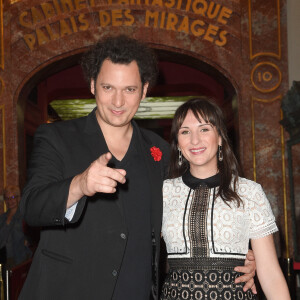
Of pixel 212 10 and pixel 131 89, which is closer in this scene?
pixel 131 89

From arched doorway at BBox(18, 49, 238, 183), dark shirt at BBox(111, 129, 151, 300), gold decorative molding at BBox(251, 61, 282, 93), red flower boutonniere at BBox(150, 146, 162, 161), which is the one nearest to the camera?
dark shirt at BBox(111, 129, 151, 300)

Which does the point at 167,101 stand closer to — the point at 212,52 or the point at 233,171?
the point at 212,52

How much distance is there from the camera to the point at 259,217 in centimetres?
196

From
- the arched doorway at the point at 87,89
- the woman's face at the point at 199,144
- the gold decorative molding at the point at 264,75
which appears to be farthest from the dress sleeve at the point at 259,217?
the arched doorway at the point at 87,89

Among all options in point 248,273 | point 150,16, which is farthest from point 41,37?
point 248,273

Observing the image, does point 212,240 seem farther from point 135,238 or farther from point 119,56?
point 119,56

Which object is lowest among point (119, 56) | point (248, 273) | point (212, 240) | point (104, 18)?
point (248, 273)

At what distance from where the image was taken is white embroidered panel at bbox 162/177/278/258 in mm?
1953

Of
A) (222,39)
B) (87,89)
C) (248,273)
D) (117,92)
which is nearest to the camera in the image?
(248,273)

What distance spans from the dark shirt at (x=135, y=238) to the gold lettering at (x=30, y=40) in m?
4.49

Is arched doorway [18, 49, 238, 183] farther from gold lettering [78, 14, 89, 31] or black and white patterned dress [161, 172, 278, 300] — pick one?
black and white patterned dress [161, 172, 278, 300]

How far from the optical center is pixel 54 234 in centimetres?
183

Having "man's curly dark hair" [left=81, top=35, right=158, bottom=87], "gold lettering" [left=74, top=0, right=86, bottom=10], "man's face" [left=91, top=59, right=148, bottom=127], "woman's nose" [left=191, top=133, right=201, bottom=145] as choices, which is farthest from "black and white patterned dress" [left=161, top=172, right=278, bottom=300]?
"gold lettering" [left=74, top=0, right=86, bottom=10]

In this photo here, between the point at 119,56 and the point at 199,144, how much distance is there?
550 millimetres
